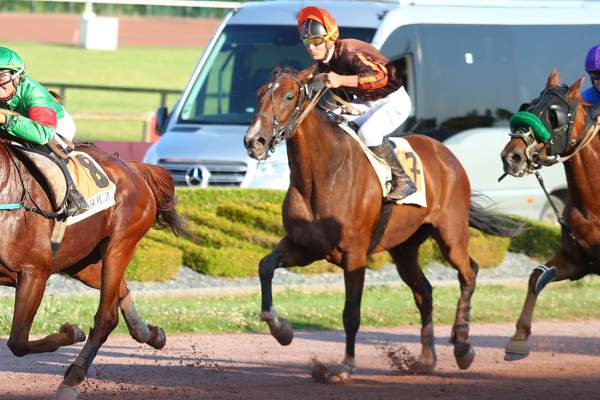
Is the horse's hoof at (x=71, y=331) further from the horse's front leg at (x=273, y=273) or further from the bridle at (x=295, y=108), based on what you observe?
the bridle at (x=295, y=108)

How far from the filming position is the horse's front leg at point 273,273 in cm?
818

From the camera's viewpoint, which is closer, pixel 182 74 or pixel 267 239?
pixel 267 239

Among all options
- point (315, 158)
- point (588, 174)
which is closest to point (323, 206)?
point (315, 158)

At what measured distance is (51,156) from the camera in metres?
7.37

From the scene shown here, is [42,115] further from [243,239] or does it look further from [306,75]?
[243,239]

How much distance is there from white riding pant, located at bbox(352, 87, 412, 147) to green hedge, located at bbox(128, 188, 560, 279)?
3.55 metres

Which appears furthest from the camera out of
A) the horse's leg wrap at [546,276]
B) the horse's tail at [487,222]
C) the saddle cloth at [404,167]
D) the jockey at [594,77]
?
the horse's tail at [487,222]

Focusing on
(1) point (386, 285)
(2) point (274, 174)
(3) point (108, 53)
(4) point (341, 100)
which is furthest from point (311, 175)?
(3) point (108, 53)

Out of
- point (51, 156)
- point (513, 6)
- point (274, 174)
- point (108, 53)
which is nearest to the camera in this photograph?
point (51, 156)

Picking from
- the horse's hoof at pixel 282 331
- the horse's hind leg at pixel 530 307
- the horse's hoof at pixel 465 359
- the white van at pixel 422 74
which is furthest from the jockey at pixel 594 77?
the white van at pixel 422 74

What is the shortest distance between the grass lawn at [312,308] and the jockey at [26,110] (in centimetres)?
240

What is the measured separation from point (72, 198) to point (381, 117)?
2382 mm

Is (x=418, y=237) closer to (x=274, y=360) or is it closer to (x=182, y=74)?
(x=274, y=360)

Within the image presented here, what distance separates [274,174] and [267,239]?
120 cm
